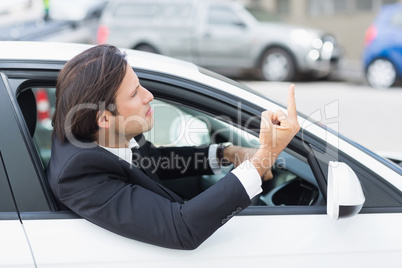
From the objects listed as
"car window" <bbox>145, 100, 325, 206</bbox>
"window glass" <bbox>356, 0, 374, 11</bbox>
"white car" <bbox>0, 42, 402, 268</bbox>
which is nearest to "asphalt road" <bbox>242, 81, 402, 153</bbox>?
"car window" <bbox>145, 100, 325, 206</bbox>

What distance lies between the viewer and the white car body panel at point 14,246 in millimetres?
1526

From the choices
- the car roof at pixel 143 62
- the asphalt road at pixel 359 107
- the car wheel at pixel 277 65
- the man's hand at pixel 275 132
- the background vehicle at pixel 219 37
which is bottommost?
the asphalt road at pixel 359 107

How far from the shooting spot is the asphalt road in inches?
259

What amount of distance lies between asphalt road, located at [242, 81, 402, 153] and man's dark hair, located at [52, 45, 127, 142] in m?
3.34

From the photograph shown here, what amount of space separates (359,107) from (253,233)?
751 centimetres

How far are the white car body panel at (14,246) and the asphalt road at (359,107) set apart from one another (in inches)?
141

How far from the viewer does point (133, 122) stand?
1703mm

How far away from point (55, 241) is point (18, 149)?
0.31m

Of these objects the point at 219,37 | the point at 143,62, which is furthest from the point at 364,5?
the point at 143,62

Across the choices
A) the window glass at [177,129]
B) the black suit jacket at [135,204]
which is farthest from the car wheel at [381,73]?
the black suit jacket at [135,204]

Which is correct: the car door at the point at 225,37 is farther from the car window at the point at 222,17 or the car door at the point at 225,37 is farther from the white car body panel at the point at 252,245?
the white car body panel at the point at 252,245

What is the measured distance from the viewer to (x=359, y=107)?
873 centimetres

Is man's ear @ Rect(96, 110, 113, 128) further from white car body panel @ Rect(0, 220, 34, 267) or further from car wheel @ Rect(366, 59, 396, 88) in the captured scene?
car wheel @ Rect(366, 59, 396, 88)

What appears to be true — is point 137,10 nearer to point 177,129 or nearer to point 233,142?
point 177,129
